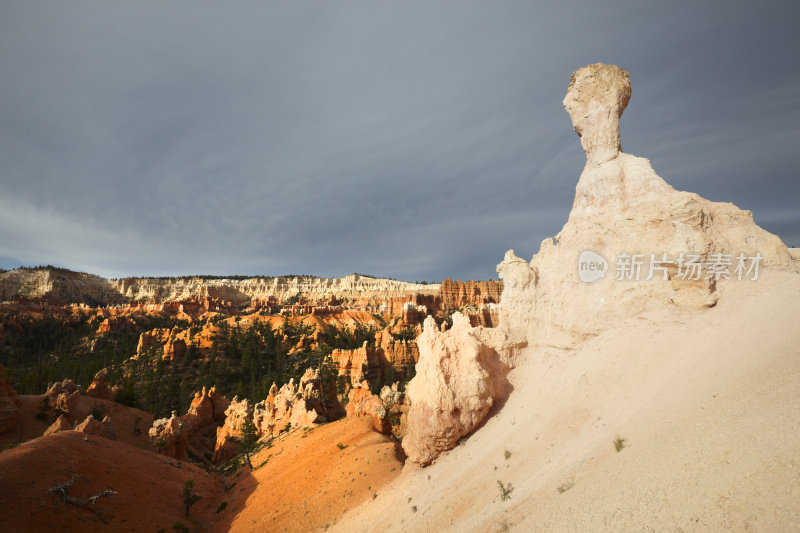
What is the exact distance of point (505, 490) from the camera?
9.35 meters

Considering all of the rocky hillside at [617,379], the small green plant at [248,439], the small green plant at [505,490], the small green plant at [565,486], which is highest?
the rocky hillside at [617,379]

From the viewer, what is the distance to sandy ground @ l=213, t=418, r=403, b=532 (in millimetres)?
17969

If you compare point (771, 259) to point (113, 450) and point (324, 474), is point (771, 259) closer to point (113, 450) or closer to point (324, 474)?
point (324, 474)

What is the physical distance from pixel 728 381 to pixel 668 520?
4287 mm

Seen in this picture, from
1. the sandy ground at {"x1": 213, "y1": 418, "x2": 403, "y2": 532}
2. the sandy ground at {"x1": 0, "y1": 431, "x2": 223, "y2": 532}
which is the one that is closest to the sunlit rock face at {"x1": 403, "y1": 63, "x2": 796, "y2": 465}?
the sandy ground at {"x1": 213, "y1": 418, "x2": 403, "y2": 532}

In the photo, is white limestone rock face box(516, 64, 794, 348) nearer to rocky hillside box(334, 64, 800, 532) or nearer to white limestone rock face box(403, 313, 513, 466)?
rocky hillside box(334, 64, 800, 532)

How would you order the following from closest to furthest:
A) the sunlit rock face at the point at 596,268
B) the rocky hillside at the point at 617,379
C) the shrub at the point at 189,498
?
the rocky hillside at the point at 617,379 → the sunlit rock face at the point at 596,268 → the shrub at the point at 189,498

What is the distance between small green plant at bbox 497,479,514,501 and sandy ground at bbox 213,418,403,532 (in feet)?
29.2

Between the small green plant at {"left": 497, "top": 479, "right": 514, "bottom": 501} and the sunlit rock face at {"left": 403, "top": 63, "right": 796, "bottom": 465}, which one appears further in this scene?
the sunlit rock face at {"left": 403, "top": 63, "right": 796, "bottom": 465}

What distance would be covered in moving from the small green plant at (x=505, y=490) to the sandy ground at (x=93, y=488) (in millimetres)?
20926

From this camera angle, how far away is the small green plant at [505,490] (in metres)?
9.02

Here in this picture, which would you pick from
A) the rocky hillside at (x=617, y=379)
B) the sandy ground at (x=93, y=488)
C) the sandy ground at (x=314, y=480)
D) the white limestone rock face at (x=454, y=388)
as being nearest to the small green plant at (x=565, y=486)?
the rocky hillside at (x=617, y=379)

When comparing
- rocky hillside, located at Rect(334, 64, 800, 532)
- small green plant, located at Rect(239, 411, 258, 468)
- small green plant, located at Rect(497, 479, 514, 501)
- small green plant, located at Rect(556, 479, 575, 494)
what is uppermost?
rocky hillside, located at Rect(334, 64, 800, 532)

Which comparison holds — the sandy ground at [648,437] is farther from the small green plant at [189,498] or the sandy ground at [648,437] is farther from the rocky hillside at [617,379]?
the small green plant at [189,498]
